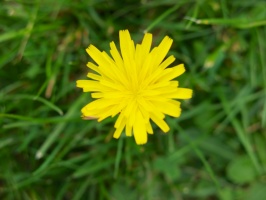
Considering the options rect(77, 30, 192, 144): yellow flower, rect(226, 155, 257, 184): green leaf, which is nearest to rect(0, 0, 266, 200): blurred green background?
rect(226, 155, 257, 184): green leaf


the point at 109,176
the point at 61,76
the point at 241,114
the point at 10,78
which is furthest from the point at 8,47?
the point at 241,114

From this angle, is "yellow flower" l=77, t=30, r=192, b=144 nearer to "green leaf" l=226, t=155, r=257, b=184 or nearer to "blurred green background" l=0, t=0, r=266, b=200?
"blurred green background" l=0, t=0, r=266, b=200

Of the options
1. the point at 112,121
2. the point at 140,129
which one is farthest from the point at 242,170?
the point at 140,129

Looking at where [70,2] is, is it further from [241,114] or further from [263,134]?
[263,134]

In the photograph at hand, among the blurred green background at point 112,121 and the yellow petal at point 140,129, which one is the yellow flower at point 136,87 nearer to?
the yellow petal at point 140,129

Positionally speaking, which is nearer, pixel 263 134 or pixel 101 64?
pixel 101 64

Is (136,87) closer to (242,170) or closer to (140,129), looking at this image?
(140,129)
